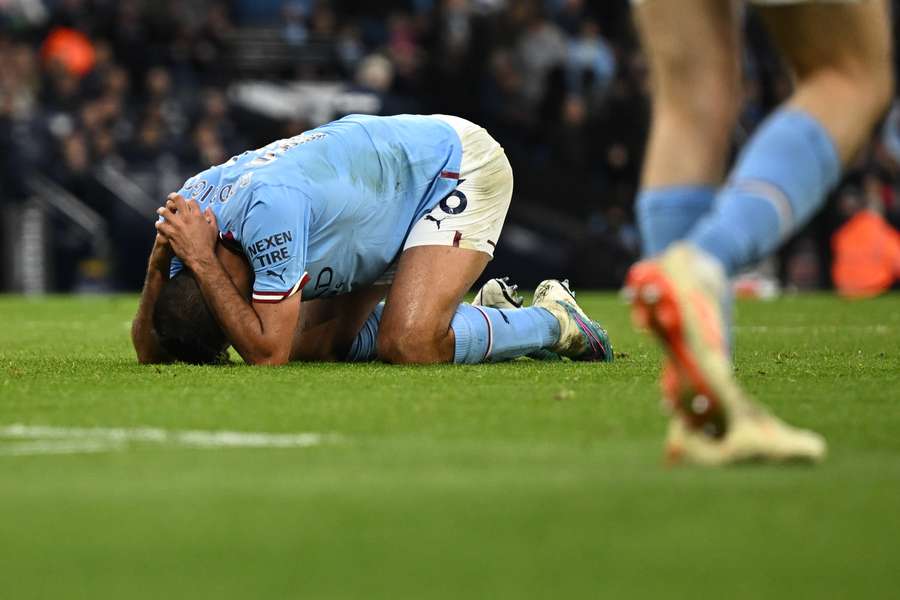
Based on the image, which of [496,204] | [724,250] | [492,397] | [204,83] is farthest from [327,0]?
[724,250]

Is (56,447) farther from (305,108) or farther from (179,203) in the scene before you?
(305,108)

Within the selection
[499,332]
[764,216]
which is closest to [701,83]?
[764,216]

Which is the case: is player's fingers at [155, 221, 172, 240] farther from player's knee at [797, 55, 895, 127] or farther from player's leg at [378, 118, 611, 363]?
player's knee at [797, 55, 895, 127]

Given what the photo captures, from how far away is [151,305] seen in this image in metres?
5.55

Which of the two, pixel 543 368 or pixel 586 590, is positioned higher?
pixel 586 590

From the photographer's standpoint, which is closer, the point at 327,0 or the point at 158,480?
the point at 158,480

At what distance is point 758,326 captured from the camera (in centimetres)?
888

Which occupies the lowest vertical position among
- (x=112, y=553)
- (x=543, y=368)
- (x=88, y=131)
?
(x=88, y=131)

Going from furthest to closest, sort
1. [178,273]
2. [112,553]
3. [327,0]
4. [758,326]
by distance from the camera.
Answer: [327,0] → [758,326] → [178,273] → [112,553]

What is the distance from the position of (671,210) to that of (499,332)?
100 inches

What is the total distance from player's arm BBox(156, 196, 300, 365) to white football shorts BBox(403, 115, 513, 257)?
76 centimetres

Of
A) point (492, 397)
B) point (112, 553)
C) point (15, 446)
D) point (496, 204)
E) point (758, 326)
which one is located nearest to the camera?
point (112, 553)

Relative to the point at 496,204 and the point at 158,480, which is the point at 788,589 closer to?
the point at 158,480

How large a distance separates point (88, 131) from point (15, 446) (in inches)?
499
